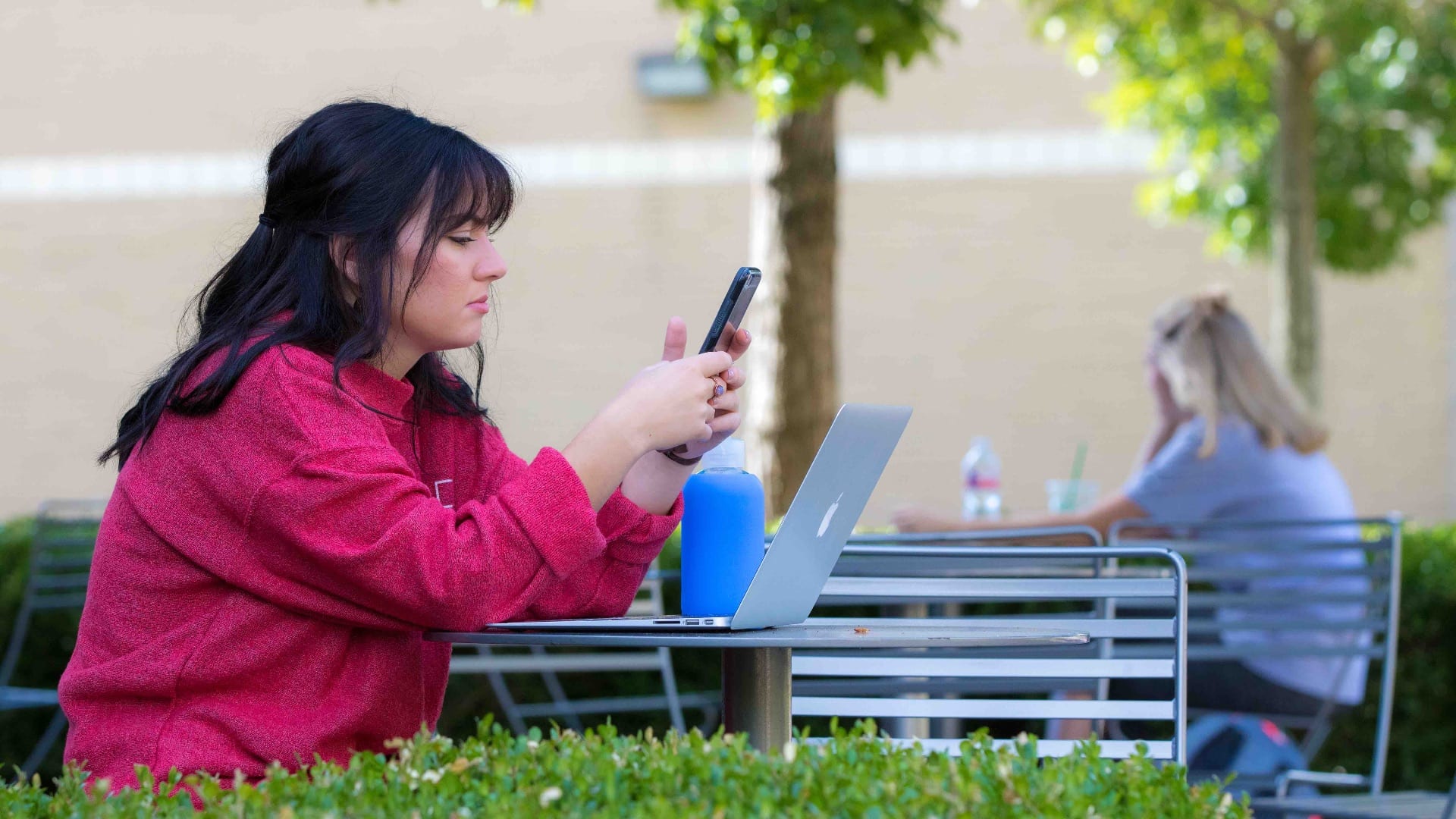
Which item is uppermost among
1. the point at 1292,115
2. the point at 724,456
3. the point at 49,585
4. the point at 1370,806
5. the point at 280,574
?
the point at 1292,115

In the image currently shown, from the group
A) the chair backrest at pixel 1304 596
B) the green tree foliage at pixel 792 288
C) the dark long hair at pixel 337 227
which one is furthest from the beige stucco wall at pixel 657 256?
the dark long hair at pixel 337 227

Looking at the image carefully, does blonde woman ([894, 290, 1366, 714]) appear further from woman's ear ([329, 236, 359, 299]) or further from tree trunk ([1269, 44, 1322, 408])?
tree trunk ([1269, 44, 1322, 408])

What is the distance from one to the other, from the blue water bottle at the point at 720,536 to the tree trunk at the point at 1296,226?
22.9ft

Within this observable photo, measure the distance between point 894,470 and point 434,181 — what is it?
11.0 metres

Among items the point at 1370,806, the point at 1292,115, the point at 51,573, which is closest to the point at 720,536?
the point at 1370,806

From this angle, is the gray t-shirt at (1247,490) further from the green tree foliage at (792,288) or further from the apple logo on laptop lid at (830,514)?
the apple logo on laptop lid at (830,514)

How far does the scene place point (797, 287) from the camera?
5.25m

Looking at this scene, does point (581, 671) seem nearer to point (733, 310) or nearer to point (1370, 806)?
point (1370, 806)

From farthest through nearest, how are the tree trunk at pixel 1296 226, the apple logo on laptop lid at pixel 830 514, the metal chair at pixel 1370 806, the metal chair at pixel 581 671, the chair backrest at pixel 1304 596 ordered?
the tree trunk at pixel 1296 226
the metal chair at pixel 581 671
the chair backrest at pixel 1304 596
the metal chair at pixel 1370 806
the apple logo on laptop lid at pixel 830 514

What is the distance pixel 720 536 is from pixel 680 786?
20.6 inches

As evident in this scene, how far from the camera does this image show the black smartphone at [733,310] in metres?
1.76

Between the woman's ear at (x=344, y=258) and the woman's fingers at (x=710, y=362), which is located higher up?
the woman's ear at (x=344, y=258)

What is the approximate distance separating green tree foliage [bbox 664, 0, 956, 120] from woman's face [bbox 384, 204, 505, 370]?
282 cm

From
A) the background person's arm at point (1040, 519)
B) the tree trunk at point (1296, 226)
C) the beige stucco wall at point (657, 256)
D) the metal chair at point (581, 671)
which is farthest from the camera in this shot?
the beige stucco wall at point (657, 256)
